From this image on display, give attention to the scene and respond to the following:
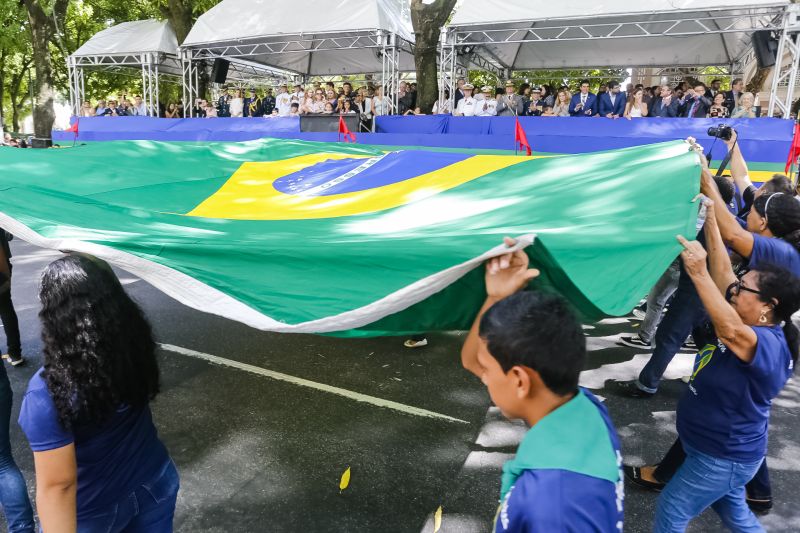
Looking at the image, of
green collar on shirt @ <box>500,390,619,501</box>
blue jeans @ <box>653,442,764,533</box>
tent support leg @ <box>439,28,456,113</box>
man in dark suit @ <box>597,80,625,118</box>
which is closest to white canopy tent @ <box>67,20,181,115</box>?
tent support leg @ <box>439,28,456,113</box>

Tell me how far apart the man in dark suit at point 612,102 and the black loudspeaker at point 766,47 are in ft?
8.90

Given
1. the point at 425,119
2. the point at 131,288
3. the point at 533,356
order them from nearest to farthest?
the point at 533,356, the point at 131,288, the point at 425,119

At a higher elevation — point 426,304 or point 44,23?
point 44,23

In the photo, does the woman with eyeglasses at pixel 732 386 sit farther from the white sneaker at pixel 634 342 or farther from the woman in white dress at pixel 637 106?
the woman in white dress at pixel 637 106

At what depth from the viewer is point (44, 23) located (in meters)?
18.7

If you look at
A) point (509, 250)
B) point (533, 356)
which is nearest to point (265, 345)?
point (509, 250)

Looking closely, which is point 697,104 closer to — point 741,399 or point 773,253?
point 773,253

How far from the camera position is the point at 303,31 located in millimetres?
13945

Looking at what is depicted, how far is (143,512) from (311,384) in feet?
9.26

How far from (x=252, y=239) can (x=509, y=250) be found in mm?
1251

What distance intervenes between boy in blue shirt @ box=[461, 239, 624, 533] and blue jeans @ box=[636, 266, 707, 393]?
3.16 metres

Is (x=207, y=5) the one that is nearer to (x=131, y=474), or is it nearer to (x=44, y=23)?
(x=44, y=23)

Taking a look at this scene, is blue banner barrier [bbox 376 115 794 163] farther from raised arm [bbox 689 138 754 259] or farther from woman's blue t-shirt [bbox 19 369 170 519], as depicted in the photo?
woman's blue t-shirt [bbox 19 369 170 519]

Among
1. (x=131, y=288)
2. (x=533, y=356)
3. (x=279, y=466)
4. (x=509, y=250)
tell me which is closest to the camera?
(x=533, y=356)
